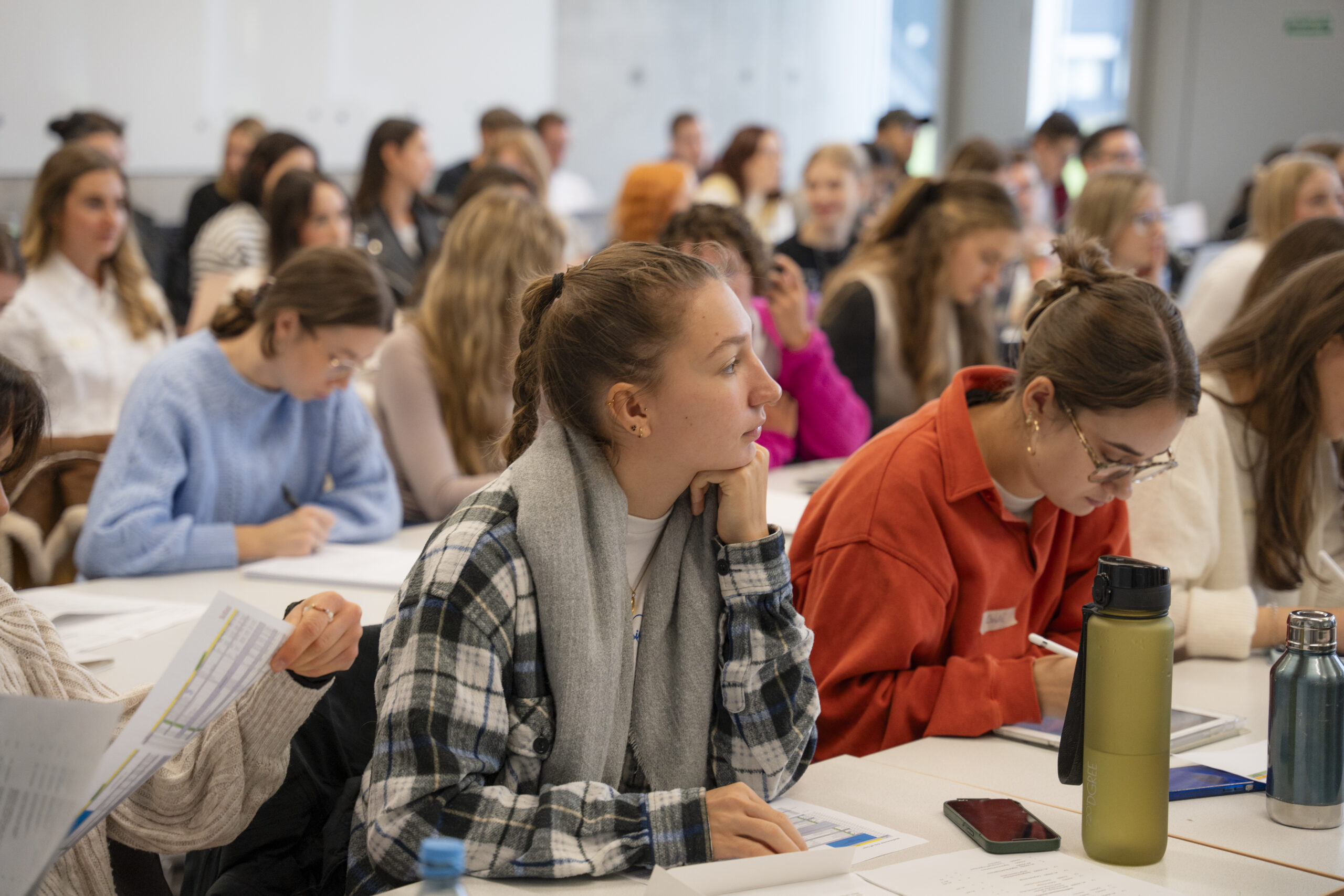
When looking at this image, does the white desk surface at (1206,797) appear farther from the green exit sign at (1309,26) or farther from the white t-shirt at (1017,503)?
the green exit sign at (1309,26)

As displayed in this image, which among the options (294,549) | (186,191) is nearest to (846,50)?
(186,191)

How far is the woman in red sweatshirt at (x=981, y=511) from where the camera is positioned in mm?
1709

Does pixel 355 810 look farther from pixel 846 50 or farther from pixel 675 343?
pixel 846 50

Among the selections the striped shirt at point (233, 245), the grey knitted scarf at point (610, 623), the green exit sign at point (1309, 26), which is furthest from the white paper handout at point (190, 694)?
the green exit sign at point (1309, 26)

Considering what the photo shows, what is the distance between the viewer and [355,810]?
134 centimetres

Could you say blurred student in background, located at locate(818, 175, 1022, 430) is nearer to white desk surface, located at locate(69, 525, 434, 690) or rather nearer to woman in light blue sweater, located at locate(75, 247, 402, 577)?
woman in light blue sweater, located at locate(75, 247, 402, 577)

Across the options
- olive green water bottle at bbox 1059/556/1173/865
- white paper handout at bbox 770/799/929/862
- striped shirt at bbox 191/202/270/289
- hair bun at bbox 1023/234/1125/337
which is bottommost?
white paper handout at bbox 770/799/929/862

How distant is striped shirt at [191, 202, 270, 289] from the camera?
16.9 ft

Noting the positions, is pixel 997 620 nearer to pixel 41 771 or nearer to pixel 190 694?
pixel 190 694

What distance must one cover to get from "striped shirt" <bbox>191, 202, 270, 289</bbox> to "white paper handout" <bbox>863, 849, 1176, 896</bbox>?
4398 mm

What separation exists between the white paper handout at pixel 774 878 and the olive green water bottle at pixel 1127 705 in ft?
0.82

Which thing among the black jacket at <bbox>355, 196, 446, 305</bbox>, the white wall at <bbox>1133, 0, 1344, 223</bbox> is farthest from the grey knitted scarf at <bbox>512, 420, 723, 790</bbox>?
the white wall at <bbox>1133, 0, 1344, 223</bbox>

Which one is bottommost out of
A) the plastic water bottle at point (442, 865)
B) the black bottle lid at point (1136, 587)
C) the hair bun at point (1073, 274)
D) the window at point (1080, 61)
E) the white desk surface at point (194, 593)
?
the white desk surface at point (194, 593)

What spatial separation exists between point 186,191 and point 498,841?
6266mm
